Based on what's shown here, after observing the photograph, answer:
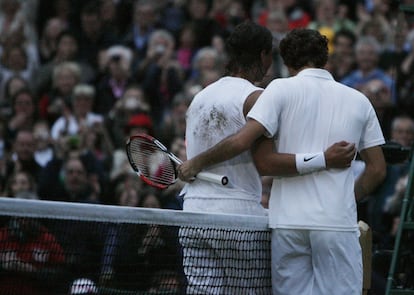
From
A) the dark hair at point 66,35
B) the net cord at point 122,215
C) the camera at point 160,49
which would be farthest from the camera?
the dark hair at point 66,35

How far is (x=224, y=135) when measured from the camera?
742 centimetres

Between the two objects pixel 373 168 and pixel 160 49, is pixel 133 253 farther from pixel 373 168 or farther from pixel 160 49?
pixel 160 49

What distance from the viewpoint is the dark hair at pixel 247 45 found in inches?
293

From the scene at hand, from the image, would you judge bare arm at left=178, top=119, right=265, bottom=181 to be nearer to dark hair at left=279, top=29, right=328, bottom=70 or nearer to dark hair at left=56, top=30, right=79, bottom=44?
dark hair at left=279, top=29, right=328, bottom=70

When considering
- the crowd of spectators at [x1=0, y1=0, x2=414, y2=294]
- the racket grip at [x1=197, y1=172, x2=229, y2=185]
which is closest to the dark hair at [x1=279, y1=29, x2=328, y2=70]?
the racket grip at [x1=197, y1=172, x2=229, y2=185]

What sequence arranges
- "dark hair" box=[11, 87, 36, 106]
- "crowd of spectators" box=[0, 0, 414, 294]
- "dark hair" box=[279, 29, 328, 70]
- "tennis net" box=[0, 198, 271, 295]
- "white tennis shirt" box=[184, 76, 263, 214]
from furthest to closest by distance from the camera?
"dark hair" box=[11, 87, 36, 106] < "crowd of spectators" box=[0, 0, 414, 294] < "white tennis shirt" box=[184, 76, 263, 214] < "dark hair" box=[279, 29, 328, 70] < "tennis net" box=[0, 198, 271, 295]

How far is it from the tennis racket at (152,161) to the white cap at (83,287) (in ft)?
2.83

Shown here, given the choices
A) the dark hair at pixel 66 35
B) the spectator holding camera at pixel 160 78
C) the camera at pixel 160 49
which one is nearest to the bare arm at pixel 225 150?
the spectator holding camera at pixel 160 78

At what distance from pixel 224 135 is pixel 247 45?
58cm

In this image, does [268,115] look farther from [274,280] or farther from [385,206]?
[385,206]

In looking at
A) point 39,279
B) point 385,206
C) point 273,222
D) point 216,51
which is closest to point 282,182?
point 273,222

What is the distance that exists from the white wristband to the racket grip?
0.50m

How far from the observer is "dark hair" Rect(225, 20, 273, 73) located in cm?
745

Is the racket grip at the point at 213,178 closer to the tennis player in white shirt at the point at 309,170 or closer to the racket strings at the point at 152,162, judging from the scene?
the tennis player in white shirt at the point at 309,170
